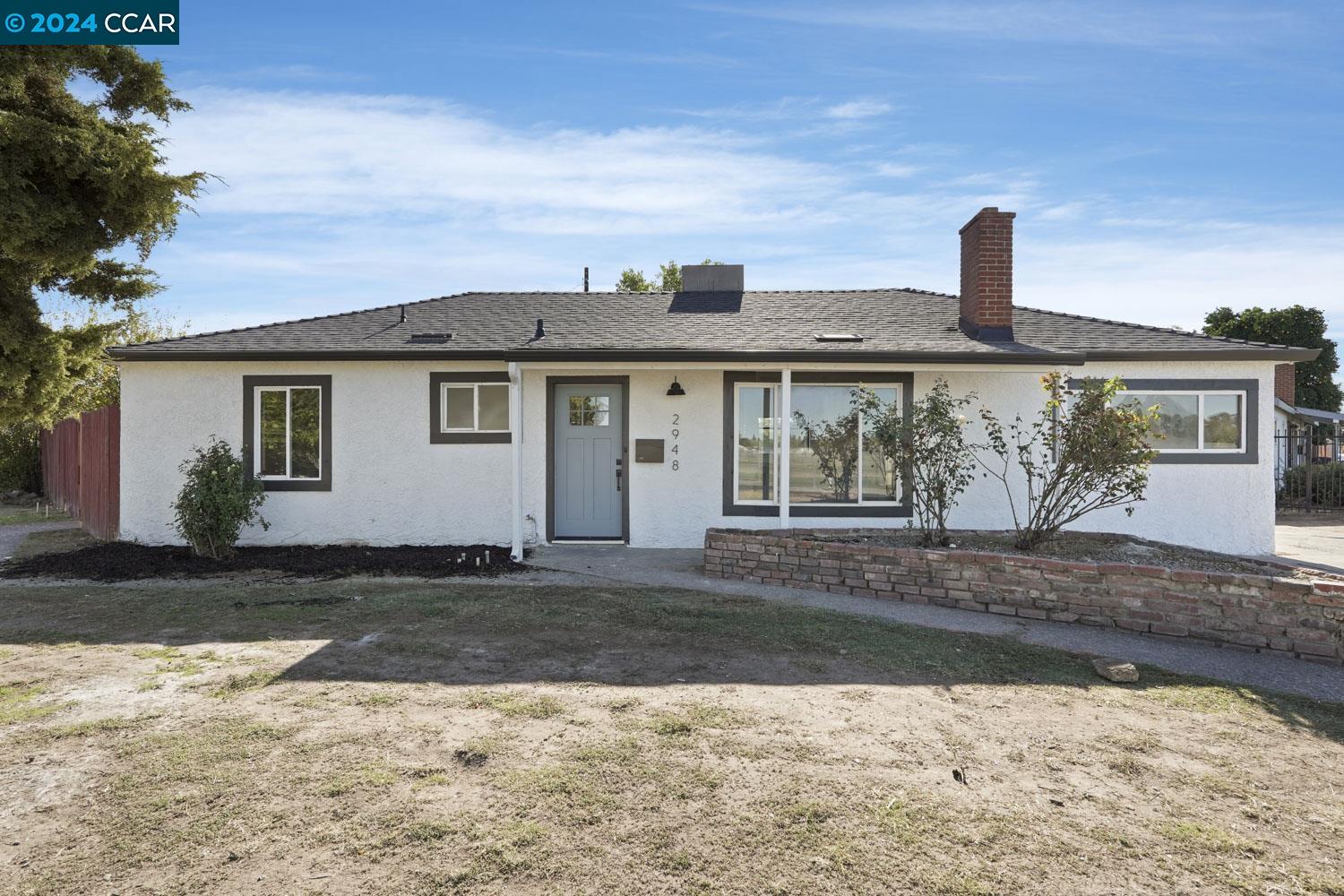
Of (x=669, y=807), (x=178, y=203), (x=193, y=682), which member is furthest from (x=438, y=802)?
(x=178, y=203)

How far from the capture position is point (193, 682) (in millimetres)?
4867

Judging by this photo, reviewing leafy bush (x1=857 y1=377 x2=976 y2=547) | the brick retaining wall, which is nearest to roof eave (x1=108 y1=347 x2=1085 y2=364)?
leafy bush (x1=857 y1=377 x2=976 y2=547)

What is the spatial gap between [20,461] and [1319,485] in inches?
1168

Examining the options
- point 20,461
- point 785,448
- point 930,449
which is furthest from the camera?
point 20,461

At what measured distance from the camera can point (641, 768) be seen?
143 inches

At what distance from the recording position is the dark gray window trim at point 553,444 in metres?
10.5

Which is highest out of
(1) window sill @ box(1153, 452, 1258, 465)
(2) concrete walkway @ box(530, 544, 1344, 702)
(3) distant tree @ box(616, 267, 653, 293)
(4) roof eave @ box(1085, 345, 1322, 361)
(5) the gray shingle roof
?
(3) distant tree @ box(616, 267, 653, 293)

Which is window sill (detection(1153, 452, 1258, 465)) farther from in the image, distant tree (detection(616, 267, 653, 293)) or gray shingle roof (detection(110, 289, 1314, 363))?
distant tree (detection(616, 267, 653, 293))

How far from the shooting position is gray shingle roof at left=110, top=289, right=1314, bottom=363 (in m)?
9.54

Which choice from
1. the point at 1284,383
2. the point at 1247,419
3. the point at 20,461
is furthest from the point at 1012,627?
the point at 20,461

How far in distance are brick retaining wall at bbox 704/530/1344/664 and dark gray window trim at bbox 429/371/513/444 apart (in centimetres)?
360

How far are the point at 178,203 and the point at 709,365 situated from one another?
6.20 metres

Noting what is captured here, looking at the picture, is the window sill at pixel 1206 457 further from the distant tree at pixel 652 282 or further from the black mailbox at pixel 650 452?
the distant tree at pixel 652 282

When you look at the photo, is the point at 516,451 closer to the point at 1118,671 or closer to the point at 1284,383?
the point at 1118,671
